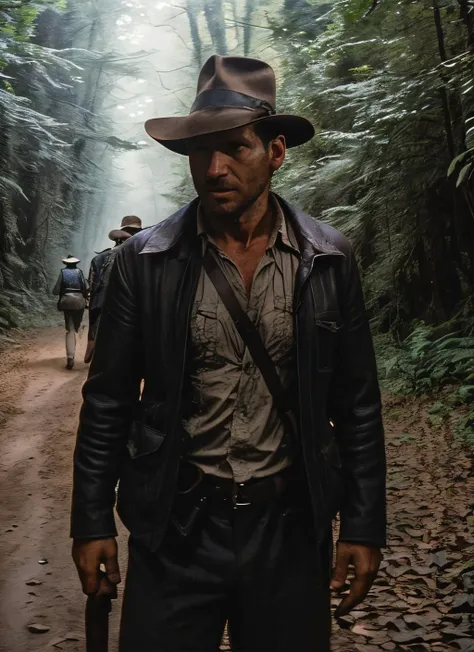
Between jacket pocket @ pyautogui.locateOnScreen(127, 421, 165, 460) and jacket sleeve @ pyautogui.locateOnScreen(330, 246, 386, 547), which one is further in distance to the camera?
jacket sleeve @ pyautogui.locateOnScreen(330, 246, 386, 547)

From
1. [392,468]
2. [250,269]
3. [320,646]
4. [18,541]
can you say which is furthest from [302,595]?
[392,468]

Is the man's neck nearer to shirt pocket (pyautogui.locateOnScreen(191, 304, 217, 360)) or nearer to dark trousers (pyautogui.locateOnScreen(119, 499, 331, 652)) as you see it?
shirt pocket (pyautogui.locateOnScreen(191, 304, 217, 360))

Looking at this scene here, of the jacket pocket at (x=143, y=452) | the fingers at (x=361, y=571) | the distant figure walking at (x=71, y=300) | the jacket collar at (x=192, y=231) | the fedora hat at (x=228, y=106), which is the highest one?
the distant figure walking at (x=71, y=300)

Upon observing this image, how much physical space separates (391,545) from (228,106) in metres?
4.14

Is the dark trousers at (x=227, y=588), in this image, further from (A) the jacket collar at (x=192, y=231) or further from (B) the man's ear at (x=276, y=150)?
(B) the man's ear at (x=276, y=150)

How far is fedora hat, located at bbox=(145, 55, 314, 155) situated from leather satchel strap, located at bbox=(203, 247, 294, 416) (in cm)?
55

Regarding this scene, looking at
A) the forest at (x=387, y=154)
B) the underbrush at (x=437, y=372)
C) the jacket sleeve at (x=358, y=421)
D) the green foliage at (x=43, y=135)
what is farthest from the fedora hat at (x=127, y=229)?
the jacket sleeve at (x=358, y=421)

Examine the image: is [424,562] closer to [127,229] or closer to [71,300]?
[127,229]

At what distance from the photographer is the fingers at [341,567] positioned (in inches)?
90.2

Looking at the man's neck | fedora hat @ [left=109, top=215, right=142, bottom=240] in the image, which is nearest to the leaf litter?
the man's neck

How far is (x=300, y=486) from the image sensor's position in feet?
7.43

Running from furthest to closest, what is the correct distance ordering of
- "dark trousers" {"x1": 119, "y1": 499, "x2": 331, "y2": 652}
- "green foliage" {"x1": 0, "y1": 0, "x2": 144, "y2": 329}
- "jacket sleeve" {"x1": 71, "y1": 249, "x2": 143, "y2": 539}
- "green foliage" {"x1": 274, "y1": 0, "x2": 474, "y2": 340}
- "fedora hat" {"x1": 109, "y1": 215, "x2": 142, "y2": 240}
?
"green foliage" {"x1": 0, "y1": 0, "x2": 144, "y2": 329} < "fedora hat" {"x1": 109, "y1": 215, "x2": 142, "y2": 240} < "green foliage" {"x1": 274, "y1": 0, "x2": 474, "y2": 340} < "jacket sleeve" {"x1": 71, "y1": 249, "x2": 143, "y2": 539} < "dark trousers" {"x1": 119, "y1": 499, "x2": 331, "y2": 652}

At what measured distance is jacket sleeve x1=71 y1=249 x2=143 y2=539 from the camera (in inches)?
88.0

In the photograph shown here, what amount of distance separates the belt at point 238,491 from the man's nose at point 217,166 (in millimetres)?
1038
